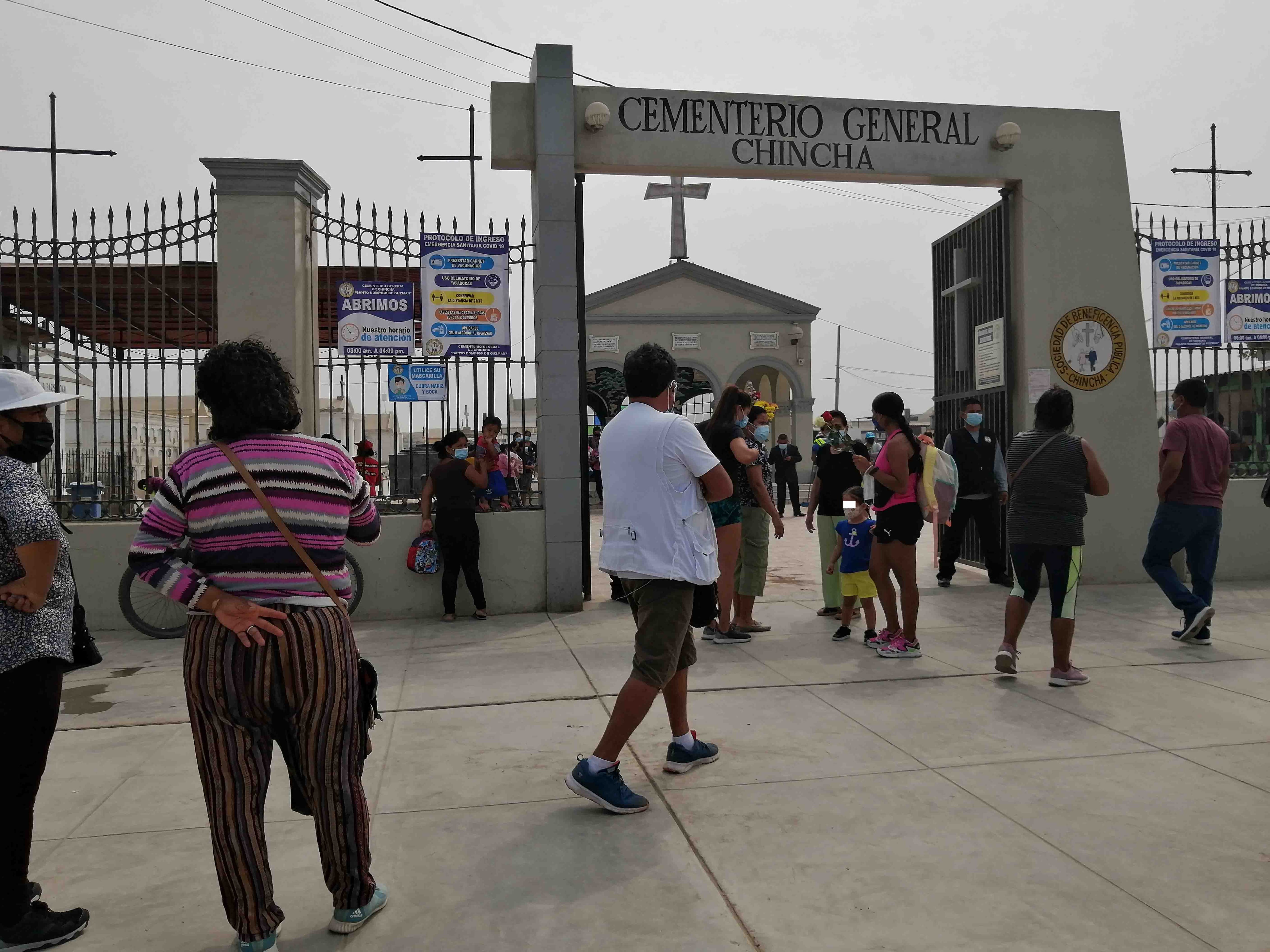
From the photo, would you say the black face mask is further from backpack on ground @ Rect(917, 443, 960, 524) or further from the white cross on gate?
the white cross on gate

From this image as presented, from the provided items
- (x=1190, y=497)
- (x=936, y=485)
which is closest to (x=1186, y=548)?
(x=1190, y=497)

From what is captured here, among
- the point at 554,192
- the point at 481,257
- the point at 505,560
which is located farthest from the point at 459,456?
the point at 554,192

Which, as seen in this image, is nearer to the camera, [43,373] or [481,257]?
[481,257]

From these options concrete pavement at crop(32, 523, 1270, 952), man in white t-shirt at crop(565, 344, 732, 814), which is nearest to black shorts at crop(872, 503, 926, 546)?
concrete pavement at crop(32, 523, 1270, 952)

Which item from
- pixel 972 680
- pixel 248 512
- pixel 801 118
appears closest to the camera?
pixel 248 512

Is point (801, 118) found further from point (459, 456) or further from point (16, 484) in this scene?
point (16, 484)

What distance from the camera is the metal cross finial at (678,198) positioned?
30.0 meters

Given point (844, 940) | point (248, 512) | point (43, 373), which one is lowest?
point (844, 940)

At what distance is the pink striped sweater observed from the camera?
2797 mm

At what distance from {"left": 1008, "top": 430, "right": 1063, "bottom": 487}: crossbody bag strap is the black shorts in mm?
668

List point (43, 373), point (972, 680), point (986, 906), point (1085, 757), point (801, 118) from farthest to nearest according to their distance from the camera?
point (43, 373)
point (801, 118)
point (972, 680)
point (1085, 757)
point (986, 906)

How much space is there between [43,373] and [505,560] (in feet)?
16.1

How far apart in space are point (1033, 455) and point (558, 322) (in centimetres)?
427

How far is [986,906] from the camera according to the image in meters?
3.15
